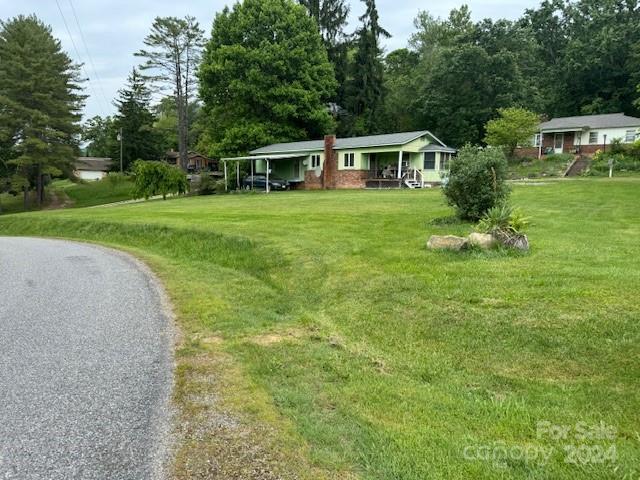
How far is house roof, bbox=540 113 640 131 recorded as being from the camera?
3962cm

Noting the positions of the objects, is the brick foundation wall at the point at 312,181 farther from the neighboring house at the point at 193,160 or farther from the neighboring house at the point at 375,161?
the neighboring house at the point at 193,160

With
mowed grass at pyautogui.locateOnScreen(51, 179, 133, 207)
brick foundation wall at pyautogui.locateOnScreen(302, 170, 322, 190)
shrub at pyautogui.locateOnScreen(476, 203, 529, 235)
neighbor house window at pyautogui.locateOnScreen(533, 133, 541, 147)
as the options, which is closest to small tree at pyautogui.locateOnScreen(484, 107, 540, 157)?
neighbor house window at pyautogui.locateOnScreen(533, 133, 541, 147)

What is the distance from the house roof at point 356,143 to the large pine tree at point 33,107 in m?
16.2

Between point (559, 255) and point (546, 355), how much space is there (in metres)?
3.81

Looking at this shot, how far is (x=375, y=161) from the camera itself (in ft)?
109

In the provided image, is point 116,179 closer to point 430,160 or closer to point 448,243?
point 430,160

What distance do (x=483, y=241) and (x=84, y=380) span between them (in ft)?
20.7

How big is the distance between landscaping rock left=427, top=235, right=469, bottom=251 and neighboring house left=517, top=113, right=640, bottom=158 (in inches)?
1398

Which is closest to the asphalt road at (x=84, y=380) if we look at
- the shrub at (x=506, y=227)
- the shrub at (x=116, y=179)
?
the shrub at (x=506, y=227)

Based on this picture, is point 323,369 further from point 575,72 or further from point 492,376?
point 575,72

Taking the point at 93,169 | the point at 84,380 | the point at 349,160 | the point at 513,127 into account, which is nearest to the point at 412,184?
the point at 349,160

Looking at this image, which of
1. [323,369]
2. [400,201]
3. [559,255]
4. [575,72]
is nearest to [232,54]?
[400,201]

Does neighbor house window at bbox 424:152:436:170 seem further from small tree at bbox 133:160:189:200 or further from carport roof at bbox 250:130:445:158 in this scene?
small tree at bbox 133:160:189:200

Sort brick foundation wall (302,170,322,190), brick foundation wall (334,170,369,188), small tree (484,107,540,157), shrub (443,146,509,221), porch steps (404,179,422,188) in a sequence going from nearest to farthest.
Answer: shrub (443,146,509,221)
porch steps (404,179,422,188)
brick foundation wall (334,170,369,188)
brick foundation wall (302,170,322,190)
small tree (484,107,540,157)
